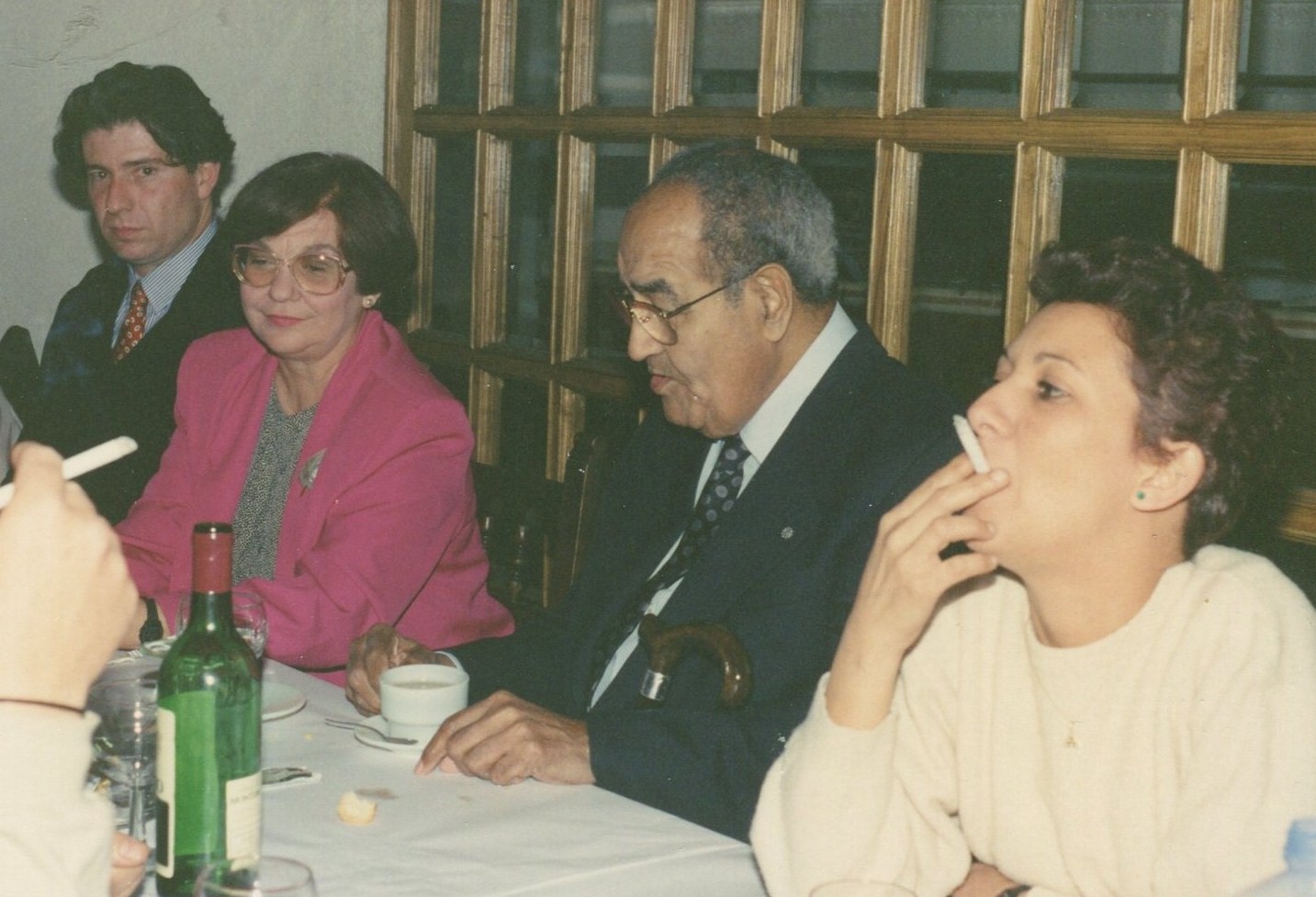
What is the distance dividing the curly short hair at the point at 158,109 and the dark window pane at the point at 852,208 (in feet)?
5.47

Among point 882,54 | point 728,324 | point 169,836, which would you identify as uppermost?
point 882,54

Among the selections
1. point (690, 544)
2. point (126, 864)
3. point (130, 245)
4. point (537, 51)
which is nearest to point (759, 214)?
Answer: point (690, 544)

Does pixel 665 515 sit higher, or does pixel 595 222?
pixel 595 222

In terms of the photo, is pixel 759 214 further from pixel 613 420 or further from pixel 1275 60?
pixel 613 420

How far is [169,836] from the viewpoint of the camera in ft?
4.32

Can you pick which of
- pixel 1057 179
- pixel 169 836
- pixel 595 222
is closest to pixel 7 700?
pixel 169 836

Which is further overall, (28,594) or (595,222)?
(595,222)

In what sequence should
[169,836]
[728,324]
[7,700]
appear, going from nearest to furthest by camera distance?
[7,700] < [169,836] < [728,324]

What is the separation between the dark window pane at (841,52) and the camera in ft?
8.71

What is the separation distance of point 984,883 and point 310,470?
4.88 ft

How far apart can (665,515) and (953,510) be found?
0.85 m

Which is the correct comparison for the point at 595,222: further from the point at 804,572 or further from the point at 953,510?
the point at 953,510

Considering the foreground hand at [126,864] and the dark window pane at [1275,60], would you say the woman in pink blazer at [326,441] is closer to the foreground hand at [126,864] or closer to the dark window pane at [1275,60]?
the foreground hand at [126,864]

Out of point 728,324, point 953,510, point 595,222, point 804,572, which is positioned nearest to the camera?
point 953,510
